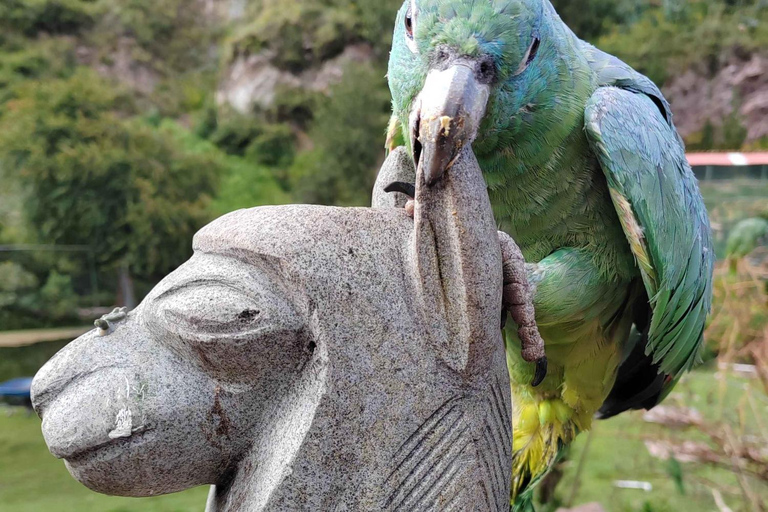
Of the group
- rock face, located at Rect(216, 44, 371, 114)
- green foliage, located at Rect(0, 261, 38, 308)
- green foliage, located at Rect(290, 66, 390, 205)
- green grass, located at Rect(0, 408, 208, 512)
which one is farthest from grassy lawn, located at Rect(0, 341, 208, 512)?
rock face, located at Rect(216, 44, 371, 114)

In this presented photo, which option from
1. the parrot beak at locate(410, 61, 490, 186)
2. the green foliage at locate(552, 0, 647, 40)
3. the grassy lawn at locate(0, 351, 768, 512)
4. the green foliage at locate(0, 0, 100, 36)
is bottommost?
the grassy lawn at locate(0, 351, 768, 512)

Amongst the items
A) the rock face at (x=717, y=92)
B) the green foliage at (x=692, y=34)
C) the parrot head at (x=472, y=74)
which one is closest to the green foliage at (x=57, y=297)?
the parrot head at (x=472, y=74)

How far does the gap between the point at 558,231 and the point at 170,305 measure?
1.08 meters

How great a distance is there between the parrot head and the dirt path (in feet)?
27.0

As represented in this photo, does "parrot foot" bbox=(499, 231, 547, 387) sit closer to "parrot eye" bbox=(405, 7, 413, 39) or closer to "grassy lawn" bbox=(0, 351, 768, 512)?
"parrot eye" bbox=(405, 7, 413, 39)

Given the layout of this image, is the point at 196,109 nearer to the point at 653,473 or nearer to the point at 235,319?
the point at 653,473

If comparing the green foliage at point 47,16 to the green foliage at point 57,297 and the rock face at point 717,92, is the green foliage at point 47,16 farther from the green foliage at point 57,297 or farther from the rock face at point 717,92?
the rock face at point 717,92

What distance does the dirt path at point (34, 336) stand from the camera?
828 cm

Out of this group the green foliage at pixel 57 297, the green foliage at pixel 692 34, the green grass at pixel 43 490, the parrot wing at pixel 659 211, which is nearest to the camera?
the parrot wing at pixel 659 211

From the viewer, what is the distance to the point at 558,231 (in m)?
1.70

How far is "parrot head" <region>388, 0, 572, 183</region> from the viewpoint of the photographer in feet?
3.92

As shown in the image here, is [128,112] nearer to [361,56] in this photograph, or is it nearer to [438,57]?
[361,56]

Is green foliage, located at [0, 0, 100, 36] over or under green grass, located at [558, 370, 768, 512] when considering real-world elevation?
over

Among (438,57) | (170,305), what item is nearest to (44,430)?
(170,305)
